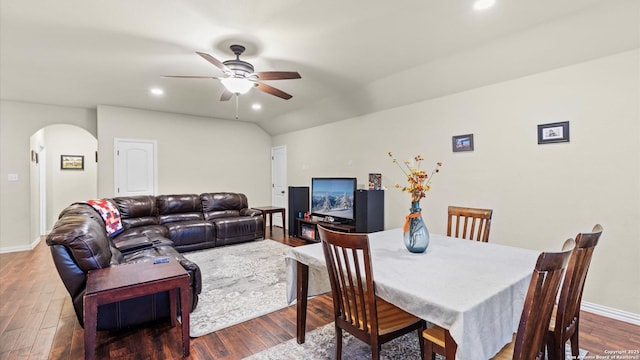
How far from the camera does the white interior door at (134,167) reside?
18.4 feet

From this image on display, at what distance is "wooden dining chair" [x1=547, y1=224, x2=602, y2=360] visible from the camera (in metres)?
1.34

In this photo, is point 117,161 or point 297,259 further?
point 117,161

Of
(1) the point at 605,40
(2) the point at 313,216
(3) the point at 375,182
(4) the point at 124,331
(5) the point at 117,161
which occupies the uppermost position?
(1) the point at 605,40

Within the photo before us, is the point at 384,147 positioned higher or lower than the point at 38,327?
higher

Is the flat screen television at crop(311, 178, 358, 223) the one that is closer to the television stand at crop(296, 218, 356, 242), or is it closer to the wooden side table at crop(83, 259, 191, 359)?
the television stand at crop(296, 218, 356, 242)

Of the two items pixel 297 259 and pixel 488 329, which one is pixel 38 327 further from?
pixel 488 329

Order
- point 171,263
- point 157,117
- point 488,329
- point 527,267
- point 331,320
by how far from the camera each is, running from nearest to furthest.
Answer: point 488,329 → point 527,267 → point 171,263 → point 331,320 → point 157,117

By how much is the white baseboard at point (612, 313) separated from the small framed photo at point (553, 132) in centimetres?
159

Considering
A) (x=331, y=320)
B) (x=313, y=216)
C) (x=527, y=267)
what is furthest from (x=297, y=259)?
(x=313, y=216)

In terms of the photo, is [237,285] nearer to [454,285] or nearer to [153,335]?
[153,335]

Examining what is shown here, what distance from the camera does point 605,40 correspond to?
8.11 ft

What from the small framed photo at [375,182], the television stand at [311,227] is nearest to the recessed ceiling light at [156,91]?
the television stand at [311,227]

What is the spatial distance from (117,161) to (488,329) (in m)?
6.43

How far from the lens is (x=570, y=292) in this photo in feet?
4.68
